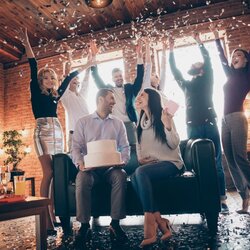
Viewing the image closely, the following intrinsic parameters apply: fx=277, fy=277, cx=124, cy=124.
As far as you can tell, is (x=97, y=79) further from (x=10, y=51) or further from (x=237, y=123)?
(x=10, y=51)

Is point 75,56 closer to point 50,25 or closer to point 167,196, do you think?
point 50,25

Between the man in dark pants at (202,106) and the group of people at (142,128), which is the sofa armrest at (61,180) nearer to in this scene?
the group of people at (142,128)

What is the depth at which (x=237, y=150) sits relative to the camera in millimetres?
2691

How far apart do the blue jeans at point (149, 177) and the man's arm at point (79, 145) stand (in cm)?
46

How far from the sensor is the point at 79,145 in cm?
229

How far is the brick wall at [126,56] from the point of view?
538 cm

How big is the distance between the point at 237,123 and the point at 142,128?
108 centimetres

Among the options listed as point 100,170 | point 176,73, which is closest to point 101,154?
point 100,170

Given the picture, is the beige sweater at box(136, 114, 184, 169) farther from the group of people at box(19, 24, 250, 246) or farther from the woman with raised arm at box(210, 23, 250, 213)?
the woman with raised arm at box(210, 23, 250, 213)

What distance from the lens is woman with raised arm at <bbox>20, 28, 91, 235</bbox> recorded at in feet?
8.38

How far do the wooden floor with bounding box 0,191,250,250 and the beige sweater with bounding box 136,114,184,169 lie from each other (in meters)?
0.53

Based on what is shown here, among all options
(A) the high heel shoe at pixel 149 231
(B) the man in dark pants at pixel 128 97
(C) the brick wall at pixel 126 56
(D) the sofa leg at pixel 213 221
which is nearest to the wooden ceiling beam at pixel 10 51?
→ (C) the brick wall at pixel 126 56

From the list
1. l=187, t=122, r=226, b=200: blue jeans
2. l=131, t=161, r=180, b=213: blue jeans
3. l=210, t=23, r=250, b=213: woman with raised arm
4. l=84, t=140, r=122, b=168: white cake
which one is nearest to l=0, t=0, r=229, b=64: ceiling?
l=210, t=23, r=250, b=213: woman with raised arm

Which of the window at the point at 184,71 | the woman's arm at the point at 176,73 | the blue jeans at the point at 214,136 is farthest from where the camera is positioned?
the window at the point at 184,71
